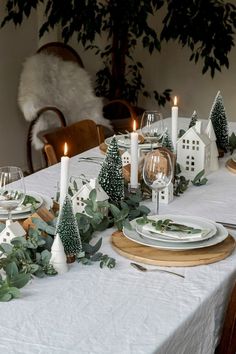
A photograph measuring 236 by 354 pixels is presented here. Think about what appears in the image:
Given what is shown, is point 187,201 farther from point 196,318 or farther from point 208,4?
point 208,4

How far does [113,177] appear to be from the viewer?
6.73 feet

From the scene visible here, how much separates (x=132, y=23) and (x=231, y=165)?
2.16 meters

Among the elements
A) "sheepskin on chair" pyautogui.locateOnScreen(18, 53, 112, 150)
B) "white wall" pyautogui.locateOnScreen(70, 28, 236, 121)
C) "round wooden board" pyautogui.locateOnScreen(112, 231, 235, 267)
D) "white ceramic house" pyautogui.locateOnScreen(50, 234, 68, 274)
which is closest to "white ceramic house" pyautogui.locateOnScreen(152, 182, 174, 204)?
"round wooden board" pyautogui.locateOnScreen(112, 231, 235, 267)

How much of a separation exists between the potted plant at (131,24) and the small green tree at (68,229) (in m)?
2.88

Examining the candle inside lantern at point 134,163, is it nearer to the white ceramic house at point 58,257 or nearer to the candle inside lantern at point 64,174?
the candle inside lantern at point 64,174

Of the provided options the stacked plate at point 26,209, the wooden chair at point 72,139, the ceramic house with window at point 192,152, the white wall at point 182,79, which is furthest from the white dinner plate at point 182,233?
the white wall at point 182,79

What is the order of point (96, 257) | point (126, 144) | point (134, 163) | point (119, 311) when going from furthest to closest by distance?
1. point (126, 144)
2. point (134, 163)
3. point (96, 257)
4. point (119, 311)

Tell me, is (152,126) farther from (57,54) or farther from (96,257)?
(57,54)

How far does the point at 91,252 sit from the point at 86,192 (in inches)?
8.9

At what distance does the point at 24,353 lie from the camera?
130 centimetres

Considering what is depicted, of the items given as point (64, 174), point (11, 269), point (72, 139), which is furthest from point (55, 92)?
point (11, 269)

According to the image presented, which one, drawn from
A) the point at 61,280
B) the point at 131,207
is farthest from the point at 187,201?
the point at 61,280

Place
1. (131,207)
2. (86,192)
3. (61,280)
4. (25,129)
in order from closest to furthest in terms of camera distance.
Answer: (61,280) → (86,192) → (131,207) → (25,129)

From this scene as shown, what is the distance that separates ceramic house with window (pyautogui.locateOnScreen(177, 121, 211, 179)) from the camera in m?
2.44
